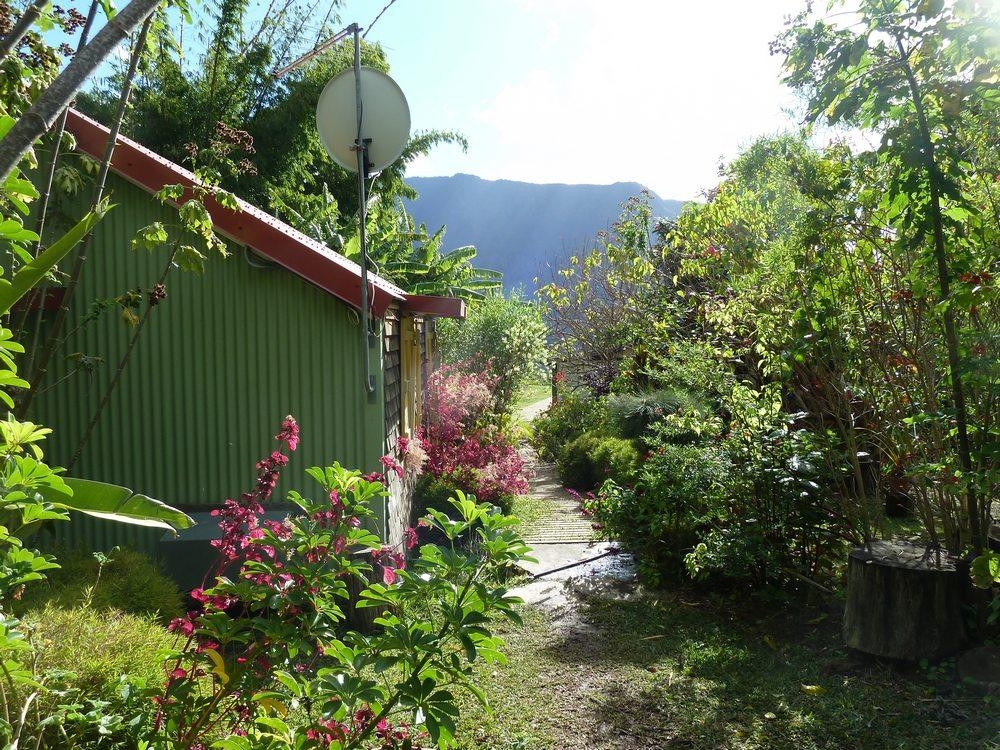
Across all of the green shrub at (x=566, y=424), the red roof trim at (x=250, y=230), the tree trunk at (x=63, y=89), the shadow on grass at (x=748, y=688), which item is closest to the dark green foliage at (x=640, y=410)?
the green shrub at (x=566, y=424)

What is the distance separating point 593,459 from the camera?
1182 cm

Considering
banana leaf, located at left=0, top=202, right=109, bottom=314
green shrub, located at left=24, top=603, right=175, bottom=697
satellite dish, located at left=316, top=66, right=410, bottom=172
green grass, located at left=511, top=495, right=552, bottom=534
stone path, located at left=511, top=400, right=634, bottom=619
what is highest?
satellite dish, located at left=316, top=66, right=410, bottom=172

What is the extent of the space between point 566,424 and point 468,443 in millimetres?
4609

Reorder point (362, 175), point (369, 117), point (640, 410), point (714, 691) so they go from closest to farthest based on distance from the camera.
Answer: point (714, 691)
point (362, 175)
point (369, 117)
point (640, 410)

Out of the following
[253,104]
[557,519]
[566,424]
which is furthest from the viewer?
[253,104]

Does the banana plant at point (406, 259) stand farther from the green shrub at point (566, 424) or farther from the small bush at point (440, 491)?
the small bush at point (440, 491)

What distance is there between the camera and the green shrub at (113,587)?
4.29 m

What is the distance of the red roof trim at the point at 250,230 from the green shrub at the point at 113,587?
2.52 metres

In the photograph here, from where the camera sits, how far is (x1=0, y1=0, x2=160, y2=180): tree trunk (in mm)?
2111

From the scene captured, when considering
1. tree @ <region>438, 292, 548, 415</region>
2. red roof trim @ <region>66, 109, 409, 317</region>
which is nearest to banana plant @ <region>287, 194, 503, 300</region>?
tree @ <region>438, 292, 548, 415</region>

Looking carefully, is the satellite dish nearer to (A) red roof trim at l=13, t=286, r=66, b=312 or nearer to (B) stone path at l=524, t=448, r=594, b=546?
(A) red roof trim at l=13, t=286, r=66, b=312

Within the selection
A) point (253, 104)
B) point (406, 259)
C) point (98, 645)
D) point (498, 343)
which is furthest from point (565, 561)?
point (253, 104)

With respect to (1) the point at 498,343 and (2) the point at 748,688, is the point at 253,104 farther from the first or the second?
(2) the point at 748,688

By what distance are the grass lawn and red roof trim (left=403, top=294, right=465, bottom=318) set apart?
3201mm
